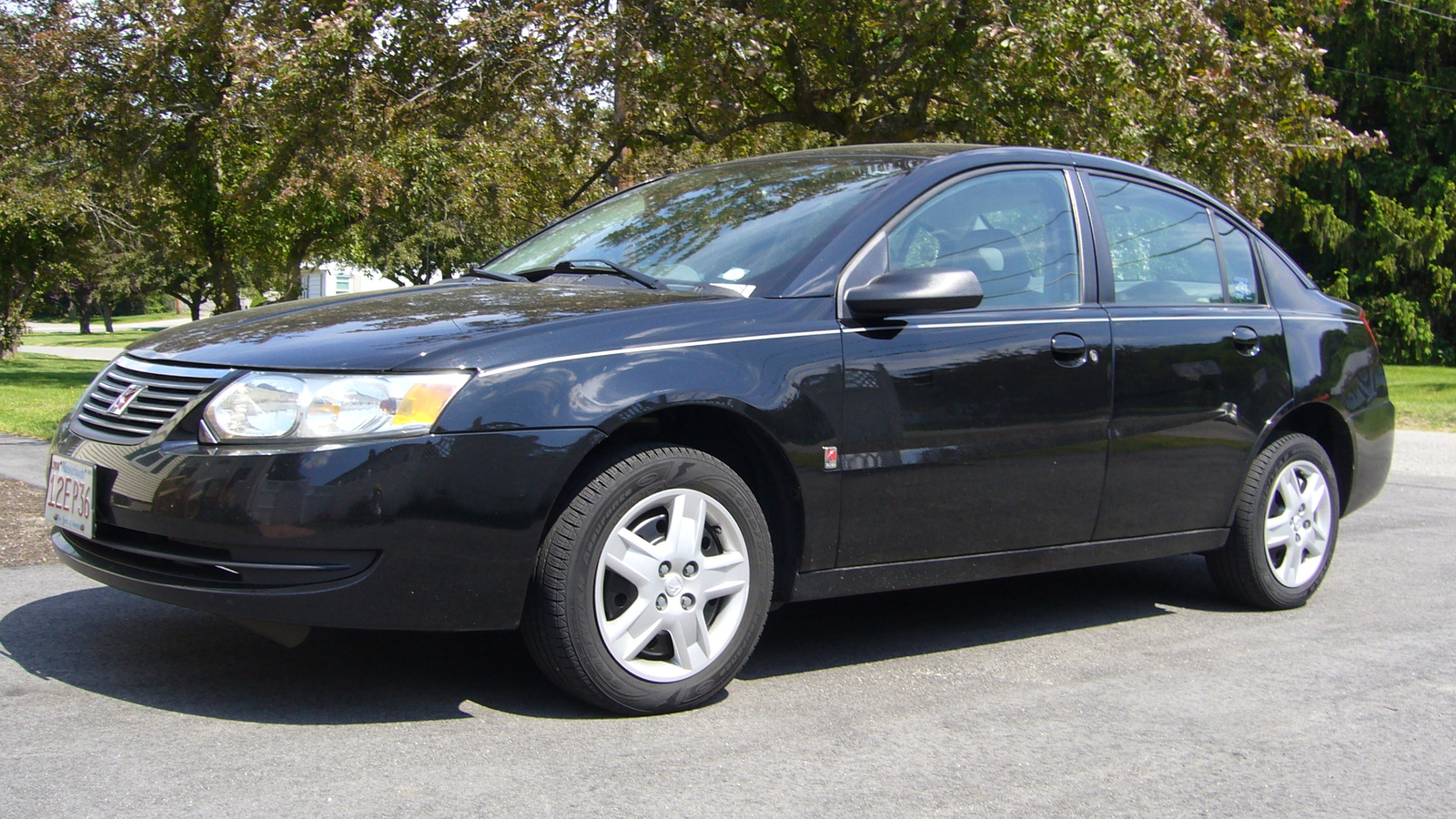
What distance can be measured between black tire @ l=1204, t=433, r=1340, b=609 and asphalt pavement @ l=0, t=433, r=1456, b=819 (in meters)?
0.15

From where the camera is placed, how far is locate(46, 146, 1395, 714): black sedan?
3201mm

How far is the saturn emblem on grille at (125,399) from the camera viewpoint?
11.6 feet

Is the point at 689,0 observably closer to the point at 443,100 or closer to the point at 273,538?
the point at 443,100

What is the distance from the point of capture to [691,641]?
3.57m

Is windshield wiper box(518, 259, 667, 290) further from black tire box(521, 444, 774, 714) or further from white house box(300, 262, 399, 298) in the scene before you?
white house box(300, 262, 399, 298)

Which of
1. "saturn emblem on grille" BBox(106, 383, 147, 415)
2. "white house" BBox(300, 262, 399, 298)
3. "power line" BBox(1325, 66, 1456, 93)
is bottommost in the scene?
"saturn emblem on grille" BBox(106, 383, 147, 415)

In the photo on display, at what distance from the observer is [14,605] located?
4.50 m

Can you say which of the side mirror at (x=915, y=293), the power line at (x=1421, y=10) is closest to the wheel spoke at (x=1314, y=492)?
the side mirror at (x=915, y=293)

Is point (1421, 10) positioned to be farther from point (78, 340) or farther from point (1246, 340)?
point (78, 340)

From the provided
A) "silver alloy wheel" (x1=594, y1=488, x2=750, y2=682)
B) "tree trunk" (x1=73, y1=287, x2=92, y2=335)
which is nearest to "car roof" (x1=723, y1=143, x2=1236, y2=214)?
"silver alloy wheel" (x1=594, y1=488, x2=750, y2=682)

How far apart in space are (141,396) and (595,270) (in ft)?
4.72

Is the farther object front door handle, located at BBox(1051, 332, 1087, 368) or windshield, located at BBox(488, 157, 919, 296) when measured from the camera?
front door handle, located at BBox(1051, 332, 1087, 368)

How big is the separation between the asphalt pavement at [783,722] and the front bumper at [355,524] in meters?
0.33

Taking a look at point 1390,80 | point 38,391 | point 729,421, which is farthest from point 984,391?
point 1390,80
